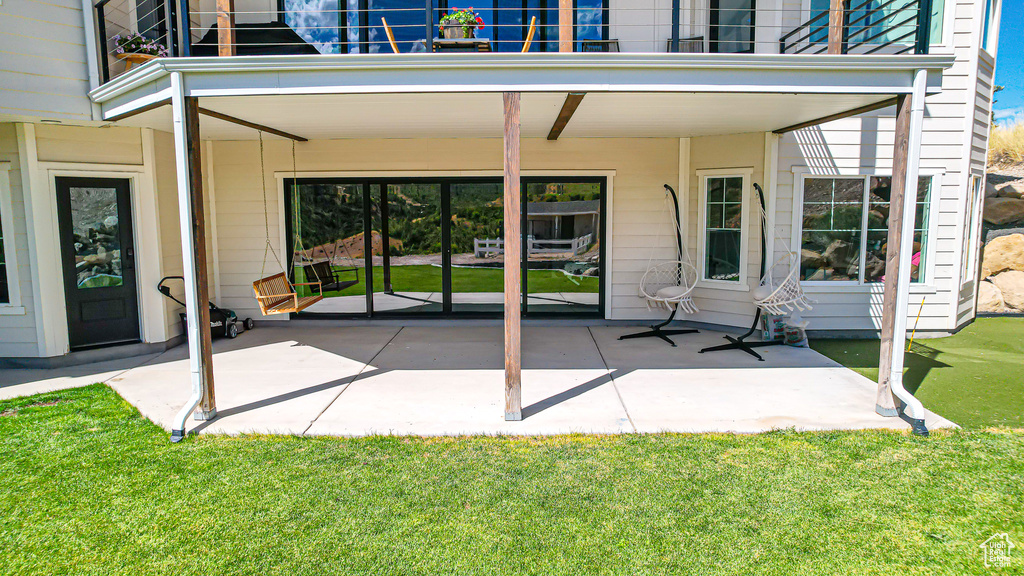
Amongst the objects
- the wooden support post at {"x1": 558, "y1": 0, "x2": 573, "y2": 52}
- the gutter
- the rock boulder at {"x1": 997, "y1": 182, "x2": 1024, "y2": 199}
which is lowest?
the rock boulder at {"x1": 997, "y1": 182, "x2": 1024, "y2": 199}

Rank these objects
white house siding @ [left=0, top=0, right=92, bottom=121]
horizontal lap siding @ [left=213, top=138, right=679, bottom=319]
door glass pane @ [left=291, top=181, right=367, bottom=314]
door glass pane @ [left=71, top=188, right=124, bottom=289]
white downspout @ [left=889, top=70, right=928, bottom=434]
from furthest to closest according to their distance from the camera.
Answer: door glass pane @ [left=291, top=181, right=367, bottom=314], horizontal lap siding @ [left=213, top=138, right=679, bottom=319], door glass pane @ [left=71, top=188, right=124, bottom=289], white house siding @ [left=0, top=0, right=92, bottom=121], white downspout @ [left=889, top=70, right=928, bottom=434]

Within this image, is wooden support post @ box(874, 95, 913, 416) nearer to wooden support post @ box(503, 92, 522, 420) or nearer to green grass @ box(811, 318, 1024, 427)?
green grass @ box(811, 318, 1024, 427)

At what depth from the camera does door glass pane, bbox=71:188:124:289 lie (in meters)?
6.08

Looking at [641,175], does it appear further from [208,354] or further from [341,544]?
[341,544]

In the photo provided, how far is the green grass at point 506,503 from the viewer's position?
2684mm

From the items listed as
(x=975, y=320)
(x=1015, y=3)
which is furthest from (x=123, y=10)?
(x=1015, y=3)

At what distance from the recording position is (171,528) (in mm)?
2938

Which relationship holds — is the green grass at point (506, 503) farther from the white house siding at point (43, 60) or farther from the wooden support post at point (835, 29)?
the white house siding at point (43, 60)

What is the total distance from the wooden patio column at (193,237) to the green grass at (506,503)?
527 millimetres

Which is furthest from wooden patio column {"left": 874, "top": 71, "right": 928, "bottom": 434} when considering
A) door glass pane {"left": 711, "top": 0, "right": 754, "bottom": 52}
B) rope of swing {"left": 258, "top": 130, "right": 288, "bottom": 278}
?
rope of swing {"left": 258, "top": 130, "right": 288, "bottom": 278}

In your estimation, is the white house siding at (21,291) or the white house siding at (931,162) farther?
the white house siding at (931,162)

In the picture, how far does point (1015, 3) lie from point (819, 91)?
21.4 meters

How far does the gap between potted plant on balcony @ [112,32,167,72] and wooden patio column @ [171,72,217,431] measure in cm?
245

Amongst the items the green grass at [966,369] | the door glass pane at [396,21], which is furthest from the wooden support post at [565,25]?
the green grass at [966,369]
